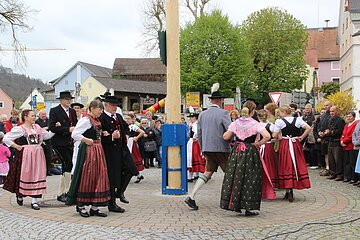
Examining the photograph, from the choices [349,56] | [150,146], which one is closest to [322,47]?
[349,56]

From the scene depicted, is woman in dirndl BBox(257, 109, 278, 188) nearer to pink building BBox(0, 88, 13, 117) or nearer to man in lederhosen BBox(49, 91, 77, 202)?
man in lederhosen BBox(49, 91, 77, 202)

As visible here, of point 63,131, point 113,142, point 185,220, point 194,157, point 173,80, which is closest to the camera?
point 185,220

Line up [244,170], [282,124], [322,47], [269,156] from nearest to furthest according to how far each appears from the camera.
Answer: [244,170], [282,124], [269,156], [322,47]

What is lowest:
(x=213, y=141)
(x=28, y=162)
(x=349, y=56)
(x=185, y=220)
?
(x=185, y=220)

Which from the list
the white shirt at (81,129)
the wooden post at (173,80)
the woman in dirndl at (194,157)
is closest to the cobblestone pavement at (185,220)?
the wooden post at (173,80)

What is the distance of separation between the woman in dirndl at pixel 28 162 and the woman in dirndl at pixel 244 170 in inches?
125

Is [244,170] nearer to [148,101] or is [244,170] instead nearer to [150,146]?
[150,146]

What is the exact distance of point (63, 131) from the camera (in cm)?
887

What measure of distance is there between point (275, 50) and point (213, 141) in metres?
46.4

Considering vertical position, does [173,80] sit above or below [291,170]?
above

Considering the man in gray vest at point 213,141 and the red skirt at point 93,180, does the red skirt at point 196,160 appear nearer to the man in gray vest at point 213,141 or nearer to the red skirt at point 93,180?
the man in gray vest at point 213,141

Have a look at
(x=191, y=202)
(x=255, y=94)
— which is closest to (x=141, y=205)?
(x=191, y=202)

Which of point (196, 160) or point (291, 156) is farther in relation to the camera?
point (196, 160)

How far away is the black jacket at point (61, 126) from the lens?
29.1 ft
